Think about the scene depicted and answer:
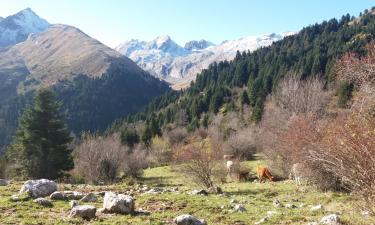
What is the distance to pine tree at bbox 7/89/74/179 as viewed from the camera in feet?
157

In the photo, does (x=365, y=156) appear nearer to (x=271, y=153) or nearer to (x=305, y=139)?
(x=305, y=139)

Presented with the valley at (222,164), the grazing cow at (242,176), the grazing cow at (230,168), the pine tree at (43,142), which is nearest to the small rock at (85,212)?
the valley at (222,164)

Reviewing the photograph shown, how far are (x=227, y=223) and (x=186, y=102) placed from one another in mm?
117118

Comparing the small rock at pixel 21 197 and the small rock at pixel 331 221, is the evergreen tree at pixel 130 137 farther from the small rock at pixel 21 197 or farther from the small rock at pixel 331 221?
the small rock at pixel 331 221

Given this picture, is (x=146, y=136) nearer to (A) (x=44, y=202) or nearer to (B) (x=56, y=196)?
(B) (x=56, y=196)

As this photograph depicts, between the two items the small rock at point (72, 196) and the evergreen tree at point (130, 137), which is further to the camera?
the evergreen tree at point (130, 137)

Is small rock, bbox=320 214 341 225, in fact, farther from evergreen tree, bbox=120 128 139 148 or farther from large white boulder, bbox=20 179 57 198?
evergreen tree, bbox=120 128 139 148

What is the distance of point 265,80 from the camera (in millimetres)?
112500

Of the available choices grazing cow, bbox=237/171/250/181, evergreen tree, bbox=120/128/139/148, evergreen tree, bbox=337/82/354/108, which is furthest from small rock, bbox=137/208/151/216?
evergreen tree, bbox=120/128/139/148

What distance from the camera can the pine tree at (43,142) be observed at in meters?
47.9

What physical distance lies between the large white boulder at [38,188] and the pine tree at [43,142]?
99.5 ft

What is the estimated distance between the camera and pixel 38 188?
1838 centimetres

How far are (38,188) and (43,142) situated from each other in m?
31.8

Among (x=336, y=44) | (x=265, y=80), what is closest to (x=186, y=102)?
(x=265, y=80)
